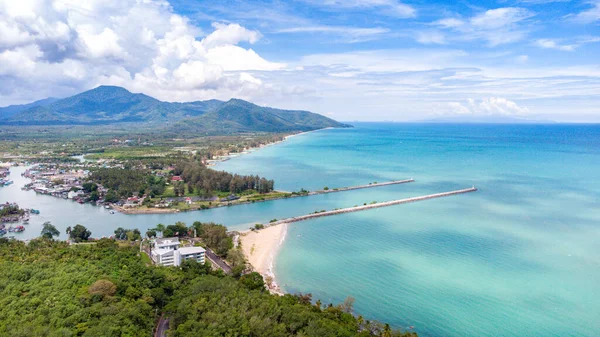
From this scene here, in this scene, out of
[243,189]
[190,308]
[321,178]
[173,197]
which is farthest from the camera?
[321,178]

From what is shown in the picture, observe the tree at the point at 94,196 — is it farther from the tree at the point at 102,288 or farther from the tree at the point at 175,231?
the tree at the point at 102,288

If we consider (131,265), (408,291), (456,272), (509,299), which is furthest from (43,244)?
(509,299)

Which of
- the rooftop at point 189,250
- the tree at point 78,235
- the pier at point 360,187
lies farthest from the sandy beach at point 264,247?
the pier at point 360,187

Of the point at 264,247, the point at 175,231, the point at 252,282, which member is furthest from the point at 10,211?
the point at 252,282

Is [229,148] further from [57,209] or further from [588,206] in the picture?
[588,206]

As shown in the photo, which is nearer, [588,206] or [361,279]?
[361,279]

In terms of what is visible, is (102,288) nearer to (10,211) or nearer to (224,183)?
(10,211)
